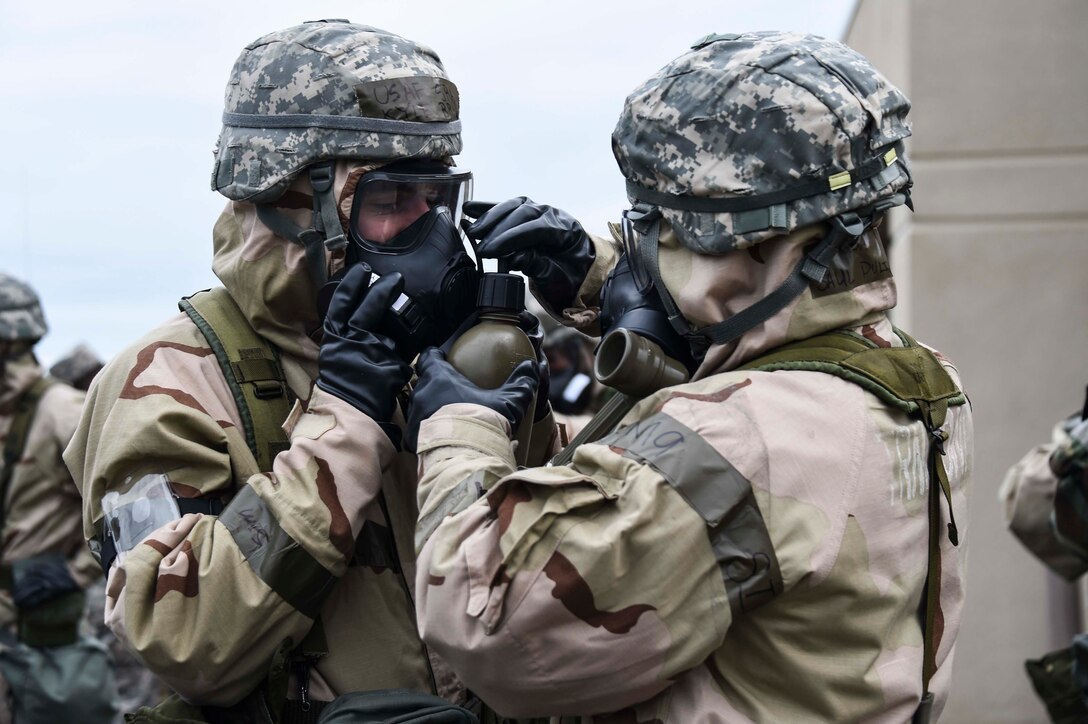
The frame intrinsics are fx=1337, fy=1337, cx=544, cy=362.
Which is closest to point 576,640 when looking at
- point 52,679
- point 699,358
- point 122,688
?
point 699,358

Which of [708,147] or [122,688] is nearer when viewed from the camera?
[708,147]

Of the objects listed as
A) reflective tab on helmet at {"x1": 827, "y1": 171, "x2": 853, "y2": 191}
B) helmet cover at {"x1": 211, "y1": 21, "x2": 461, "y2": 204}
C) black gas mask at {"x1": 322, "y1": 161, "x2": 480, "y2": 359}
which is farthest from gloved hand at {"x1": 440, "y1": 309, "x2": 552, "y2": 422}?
reflective tab on helmet at {"x1": 827, "y1": 171, "x2": 853, "y2": 191}

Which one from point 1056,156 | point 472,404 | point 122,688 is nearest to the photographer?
point 472,404

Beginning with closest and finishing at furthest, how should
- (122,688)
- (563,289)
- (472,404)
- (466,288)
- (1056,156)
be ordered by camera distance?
(472,404)
(466,288)
(563,289)
(1056,156)
(122,688)

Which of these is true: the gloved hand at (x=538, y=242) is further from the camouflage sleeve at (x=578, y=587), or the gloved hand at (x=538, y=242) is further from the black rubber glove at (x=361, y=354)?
the camouflage sleeve at (x=578, y=587)

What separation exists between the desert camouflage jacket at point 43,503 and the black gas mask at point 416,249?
161 inches

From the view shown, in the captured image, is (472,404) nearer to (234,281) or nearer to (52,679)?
(234,281)

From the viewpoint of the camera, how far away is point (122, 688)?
27.5 ft

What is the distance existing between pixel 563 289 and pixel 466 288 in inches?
14.9

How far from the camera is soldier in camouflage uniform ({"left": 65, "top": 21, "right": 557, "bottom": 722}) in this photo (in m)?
2.43

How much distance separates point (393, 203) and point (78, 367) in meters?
6.04

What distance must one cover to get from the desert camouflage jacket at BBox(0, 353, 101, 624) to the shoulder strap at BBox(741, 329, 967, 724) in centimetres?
495

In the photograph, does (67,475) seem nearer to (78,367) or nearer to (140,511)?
(78,367)

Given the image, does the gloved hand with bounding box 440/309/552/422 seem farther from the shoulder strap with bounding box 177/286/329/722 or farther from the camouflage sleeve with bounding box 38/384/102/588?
the camouflage sleeve with bounding box 38/384/102/588
